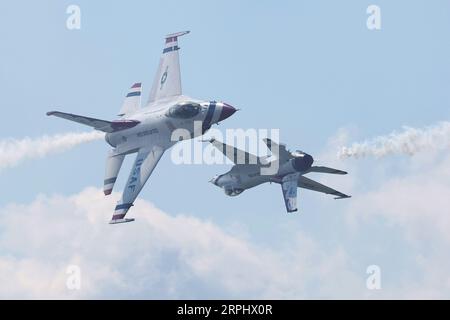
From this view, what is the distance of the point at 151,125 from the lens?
9681 centimetres

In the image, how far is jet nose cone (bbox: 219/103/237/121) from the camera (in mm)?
94125

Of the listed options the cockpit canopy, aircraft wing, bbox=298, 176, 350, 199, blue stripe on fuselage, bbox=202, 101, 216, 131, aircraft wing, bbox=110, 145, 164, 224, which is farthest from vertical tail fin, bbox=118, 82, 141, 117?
aircraft wing, bbox=298, 176, 350, 199

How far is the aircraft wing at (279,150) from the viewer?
294 ft

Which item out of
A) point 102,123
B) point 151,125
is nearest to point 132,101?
point 102,123

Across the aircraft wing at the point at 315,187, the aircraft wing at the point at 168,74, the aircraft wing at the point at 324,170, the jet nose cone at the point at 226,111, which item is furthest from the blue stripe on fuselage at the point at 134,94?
the aircraft wing at the point at 324,170

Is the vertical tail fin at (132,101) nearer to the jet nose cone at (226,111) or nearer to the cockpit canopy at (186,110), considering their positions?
the cockpit canopy at (186,110)

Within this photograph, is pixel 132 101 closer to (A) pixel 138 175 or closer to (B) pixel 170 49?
(B) pixel 170 49

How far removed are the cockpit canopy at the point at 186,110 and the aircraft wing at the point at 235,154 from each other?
10.2 ft

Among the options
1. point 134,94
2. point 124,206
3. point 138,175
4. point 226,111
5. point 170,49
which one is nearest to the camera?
point 226,111

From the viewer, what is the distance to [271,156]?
93625mm

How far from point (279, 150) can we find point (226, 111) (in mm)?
6717

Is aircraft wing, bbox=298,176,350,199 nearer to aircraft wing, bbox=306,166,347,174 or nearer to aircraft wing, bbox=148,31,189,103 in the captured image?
aircraft wing, bbox=306,166,347,174
